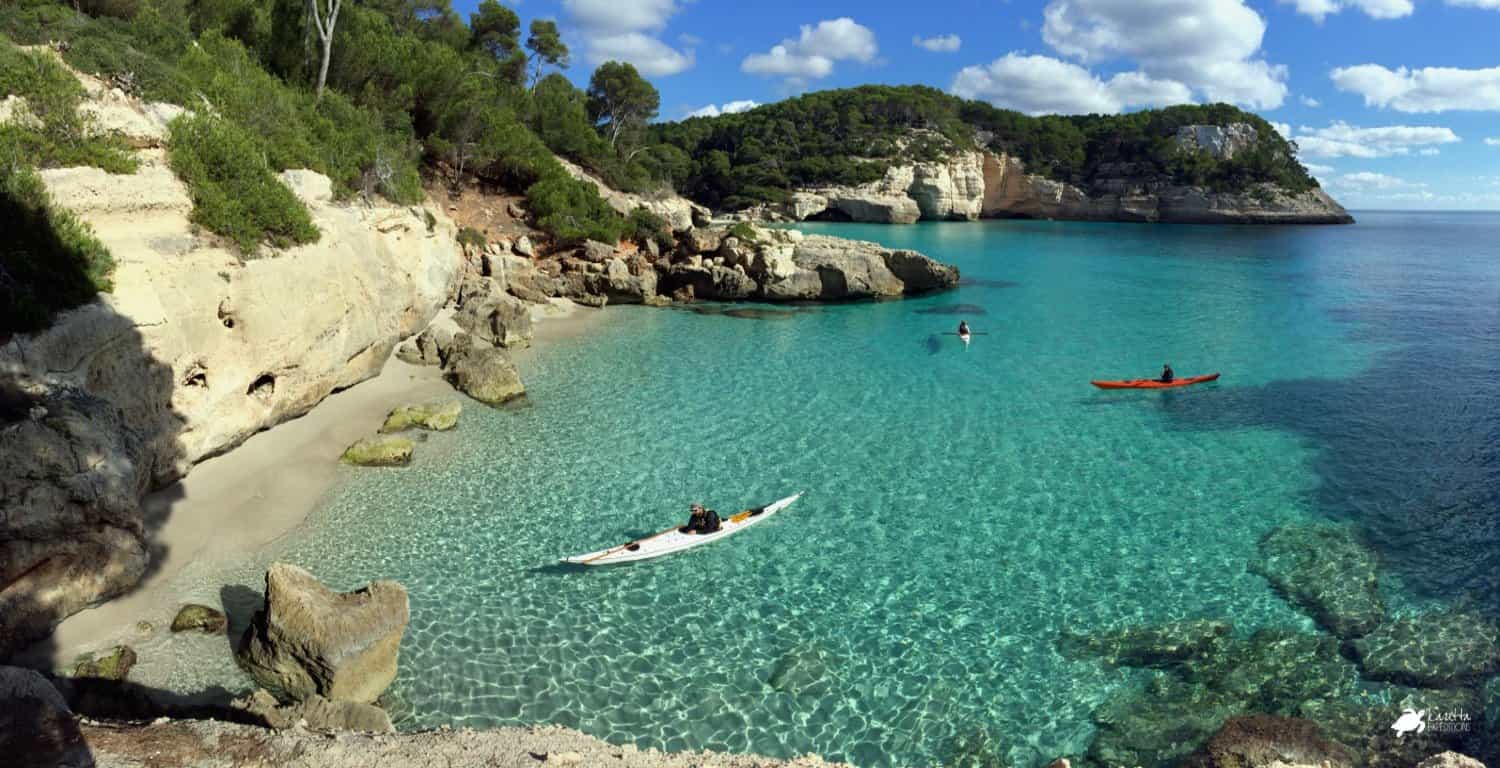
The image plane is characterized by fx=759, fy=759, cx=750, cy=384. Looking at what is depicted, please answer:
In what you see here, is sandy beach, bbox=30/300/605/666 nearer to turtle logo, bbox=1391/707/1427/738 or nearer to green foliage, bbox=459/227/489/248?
green foliage, bbox=459/227/489/248

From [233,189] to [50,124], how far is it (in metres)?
2.72

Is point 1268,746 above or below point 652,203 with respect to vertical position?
below

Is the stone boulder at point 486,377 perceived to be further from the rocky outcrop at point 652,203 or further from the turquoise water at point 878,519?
the rocky outcrop at point 652,203

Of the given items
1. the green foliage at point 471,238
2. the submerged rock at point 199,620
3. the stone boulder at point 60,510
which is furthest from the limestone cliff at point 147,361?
the green foliage at point 471,238

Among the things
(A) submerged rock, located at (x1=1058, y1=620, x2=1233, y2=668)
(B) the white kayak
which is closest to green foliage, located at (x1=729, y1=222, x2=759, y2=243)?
(B) the white kayak

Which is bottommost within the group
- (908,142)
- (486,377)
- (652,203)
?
(486,377)

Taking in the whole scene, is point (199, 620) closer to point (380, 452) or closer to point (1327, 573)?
point (380, 452)

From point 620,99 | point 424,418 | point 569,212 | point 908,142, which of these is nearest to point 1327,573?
point 424,418

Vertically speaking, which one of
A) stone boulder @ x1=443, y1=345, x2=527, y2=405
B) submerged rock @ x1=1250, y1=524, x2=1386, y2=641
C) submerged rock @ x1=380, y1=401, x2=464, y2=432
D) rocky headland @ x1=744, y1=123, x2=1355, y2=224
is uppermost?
rocky headland @ x1=744, y1=123, x2=1355, y2=224

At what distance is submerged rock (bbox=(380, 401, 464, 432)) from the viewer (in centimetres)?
1672

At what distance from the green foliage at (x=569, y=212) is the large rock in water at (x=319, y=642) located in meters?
27.2

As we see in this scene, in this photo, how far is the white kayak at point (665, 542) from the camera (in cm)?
1170

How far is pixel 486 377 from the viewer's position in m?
19.3

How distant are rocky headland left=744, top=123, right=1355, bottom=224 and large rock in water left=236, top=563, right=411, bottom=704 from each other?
86.3 meters
